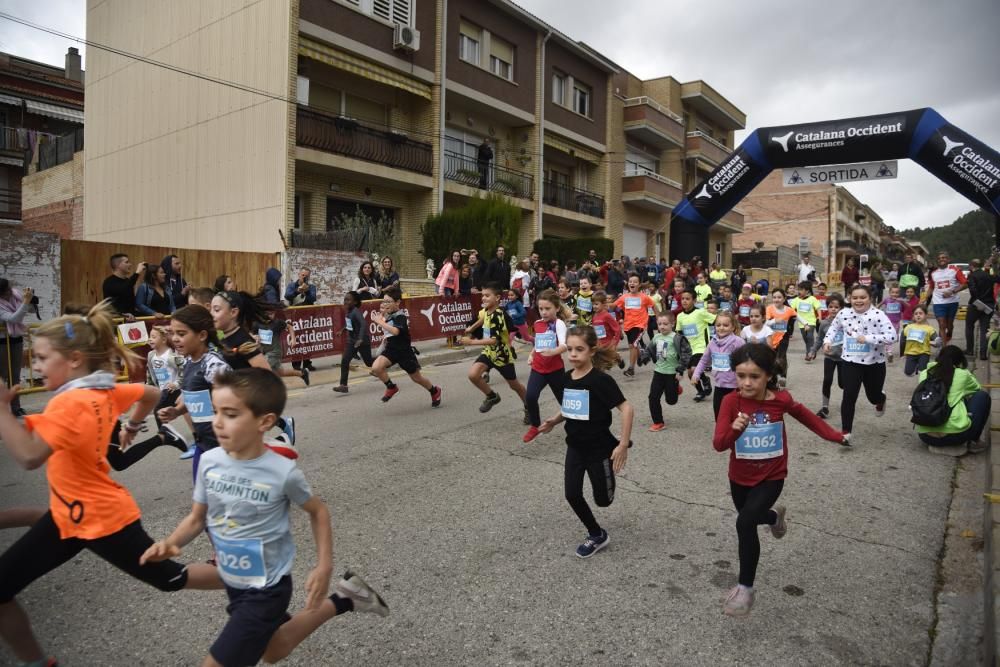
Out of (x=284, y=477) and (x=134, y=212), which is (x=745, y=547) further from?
(x=134, y=212)

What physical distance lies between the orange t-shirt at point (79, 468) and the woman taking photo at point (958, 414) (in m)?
6.95

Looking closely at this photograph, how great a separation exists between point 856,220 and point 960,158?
6764 centimetres

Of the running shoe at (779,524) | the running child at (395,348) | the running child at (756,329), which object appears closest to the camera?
the running shoe at (779,524)

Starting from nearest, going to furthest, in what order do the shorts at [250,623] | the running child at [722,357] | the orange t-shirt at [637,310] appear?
the shorts at [250,623]
the running child at [722,357]
the orange t-shirt at [637,310]

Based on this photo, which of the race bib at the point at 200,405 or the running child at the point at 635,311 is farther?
the running child at the point at 635,311

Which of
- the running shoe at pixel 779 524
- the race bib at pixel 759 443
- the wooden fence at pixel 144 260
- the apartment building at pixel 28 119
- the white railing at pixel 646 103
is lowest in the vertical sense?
the running shoe at pixel 779 524

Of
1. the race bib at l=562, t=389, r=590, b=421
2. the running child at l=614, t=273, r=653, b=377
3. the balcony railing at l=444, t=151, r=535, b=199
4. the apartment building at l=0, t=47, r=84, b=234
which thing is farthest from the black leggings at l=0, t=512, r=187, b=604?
the apartment building at l=0, t=47, r=84, b=234

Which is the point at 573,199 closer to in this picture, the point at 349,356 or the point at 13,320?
the point at 349,356

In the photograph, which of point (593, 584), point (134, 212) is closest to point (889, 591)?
point (593, 584)

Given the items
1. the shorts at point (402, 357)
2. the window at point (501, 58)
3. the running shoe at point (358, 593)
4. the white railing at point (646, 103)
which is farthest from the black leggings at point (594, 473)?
the white railing at point (646, 103)

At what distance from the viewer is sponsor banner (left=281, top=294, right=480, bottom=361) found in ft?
40.8

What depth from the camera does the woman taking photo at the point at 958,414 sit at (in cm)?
672

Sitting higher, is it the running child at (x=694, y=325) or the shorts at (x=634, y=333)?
the running child at (x=694, y=325)

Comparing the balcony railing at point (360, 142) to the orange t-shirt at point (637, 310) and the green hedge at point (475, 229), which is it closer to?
the green hedge at point (475, 229)
